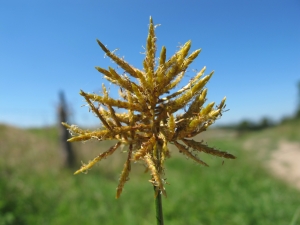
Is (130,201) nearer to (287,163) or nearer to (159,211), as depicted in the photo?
(159,211)

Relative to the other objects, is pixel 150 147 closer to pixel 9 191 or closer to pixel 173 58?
pixel 173 58

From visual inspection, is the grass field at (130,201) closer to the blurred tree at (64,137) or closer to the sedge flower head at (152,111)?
the blurred tree at (64,137)

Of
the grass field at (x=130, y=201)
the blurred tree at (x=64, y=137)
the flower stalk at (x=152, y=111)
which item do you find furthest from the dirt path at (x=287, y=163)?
the flower stalk at (x=152, y=111)

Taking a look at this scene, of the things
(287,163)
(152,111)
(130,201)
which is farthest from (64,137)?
(287,163)

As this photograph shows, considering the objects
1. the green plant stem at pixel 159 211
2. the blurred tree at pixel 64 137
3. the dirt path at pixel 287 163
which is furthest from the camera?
the dirt path at pixel 287 163

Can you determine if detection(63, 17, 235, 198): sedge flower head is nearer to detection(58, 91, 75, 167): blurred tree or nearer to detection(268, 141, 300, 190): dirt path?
detection(58, 91, 75, 167): blurred tree

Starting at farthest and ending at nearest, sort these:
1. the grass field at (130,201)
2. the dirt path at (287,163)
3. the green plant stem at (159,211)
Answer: the dirt path at (287,163) < the grass field at (130,201) < the green plant stem at (159,211)

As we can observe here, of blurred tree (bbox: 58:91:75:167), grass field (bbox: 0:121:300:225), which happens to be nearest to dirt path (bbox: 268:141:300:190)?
grass field (bbox: 0:121:300:225)
